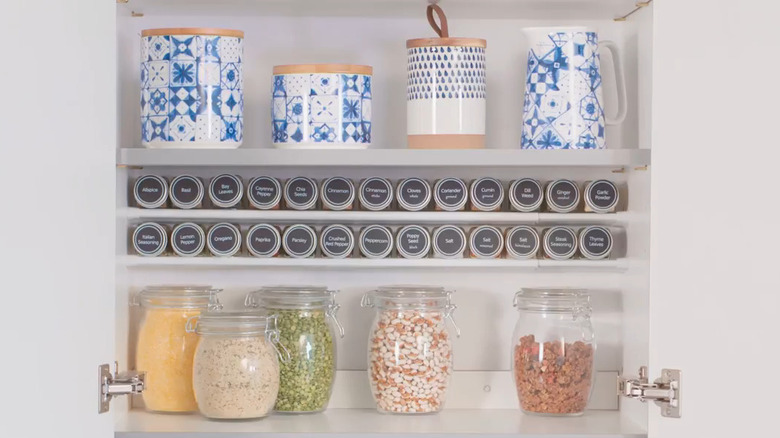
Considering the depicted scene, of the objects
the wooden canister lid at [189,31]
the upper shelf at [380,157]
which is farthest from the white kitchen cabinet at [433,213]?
the wooden canister lid at [189,31]

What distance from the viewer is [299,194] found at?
166 cm

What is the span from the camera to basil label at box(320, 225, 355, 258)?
165cm

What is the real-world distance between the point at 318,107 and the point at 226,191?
239mm

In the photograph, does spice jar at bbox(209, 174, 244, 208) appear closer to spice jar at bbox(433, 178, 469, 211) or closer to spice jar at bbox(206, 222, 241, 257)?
spice jar at bbox(206, 222, 241, 257)

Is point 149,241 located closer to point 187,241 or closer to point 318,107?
point 187,241

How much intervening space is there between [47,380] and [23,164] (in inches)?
9.7

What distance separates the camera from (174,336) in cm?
159

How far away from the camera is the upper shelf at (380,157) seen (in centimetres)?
149

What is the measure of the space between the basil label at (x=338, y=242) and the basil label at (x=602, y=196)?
380 millimetres

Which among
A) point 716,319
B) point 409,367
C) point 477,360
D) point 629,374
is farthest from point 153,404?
point 716,319

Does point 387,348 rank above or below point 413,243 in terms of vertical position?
below

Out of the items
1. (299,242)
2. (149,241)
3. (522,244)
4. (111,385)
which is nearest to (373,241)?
(299,242)

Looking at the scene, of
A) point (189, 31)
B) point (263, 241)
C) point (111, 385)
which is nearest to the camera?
point (111, 385)

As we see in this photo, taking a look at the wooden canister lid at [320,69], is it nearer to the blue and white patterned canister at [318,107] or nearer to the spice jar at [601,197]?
the blue and white patterned canister at [318,107]
